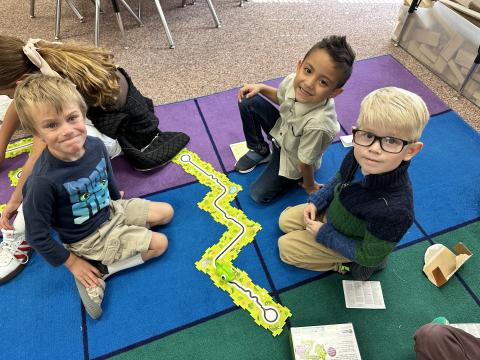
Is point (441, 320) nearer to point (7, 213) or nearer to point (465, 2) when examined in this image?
point (7, 213)

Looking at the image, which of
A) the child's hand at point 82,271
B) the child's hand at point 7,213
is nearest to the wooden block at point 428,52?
the child's hand at point 82,271

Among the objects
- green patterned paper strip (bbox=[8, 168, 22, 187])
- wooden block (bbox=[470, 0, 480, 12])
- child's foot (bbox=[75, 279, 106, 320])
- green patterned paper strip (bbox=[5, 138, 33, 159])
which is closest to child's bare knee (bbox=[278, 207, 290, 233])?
child's foot (bbox=[75, 279, 106, 320])

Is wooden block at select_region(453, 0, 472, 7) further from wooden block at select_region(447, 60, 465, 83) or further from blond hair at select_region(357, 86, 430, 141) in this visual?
blond hair at select_region(357, 86, 430, 141)

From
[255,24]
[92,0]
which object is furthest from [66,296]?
[92,0]

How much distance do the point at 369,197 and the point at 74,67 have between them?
4.45ft

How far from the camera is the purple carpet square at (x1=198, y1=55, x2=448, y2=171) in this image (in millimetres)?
2078

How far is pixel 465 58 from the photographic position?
2.25 metres

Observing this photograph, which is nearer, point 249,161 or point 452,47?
point 249,161

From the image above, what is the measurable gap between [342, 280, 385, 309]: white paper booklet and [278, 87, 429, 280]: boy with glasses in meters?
0.04

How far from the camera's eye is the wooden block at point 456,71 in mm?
2304

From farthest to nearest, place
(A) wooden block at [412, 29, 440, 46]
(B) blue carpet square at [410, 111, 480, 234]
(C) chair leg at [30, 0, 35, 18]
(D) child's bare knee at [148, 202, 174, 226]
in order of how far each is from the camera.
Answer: (C) chair leg at [30, 0, 35, 18]
(A) wooden block at [412, 29, 440, 46]
(B) blue carpet square at [410, 111, 480, 234]
(D) child's bare knee at [148, 202, 174, 226]

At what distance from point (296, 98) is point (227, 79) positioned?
112cm

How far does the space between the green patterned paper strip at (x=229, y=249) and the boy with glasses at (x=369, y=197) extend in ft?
0.72

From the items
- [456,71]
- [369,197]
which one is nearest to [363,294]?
[369,197]
